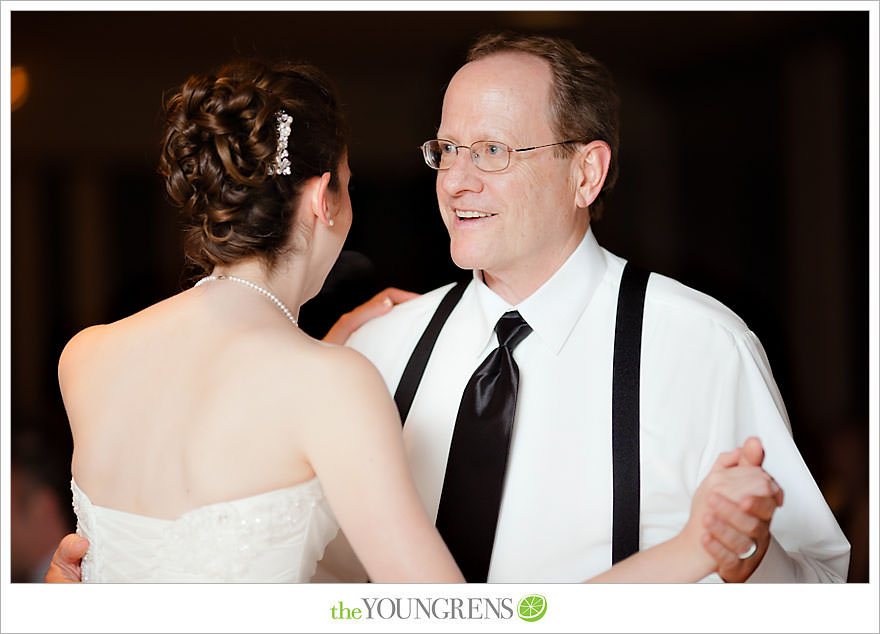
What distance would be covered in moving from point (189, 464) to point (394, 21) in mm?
1389

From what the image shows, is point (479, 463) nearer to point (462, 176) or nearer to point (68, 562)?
point (462, 176)

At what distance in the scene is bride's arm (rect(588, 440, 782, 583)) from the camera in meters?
1.47

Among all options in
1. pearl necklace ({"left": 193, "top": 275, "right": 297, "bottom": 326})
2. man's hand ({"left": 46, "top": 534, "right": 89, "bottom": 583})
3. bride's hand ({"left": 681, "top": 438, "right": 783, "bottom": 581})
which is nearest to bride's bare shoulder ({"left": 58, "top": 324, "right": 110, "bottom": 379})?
pearl necklace ({"left": 193, "top": 275, "right": 297, "bottom": 326})

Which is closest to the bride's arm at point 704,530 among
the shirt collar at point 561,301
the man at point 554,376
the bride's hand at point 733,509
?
the bride's hand at point 733,509

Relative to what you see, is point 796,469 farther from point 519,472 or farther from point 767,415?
point 519,472

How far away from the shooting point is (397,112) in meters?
2.75

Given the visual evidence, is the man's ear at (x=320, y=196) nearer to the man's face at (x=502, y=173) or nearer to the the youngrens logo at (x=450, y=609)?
the man's face at (x=502, y=173)

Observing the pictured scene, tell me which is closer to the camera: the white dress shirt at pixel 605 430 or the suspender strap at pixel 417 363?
the white dress shirt at pixel 605 430

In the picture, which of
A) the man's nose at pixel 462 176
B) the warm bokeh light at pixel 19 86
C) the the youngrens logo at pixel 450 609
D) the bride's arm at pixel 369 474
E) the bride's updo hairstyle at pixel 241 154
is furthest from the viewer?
the warm bokeh light at pixel 19 86

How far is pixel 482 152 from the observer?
1.99m

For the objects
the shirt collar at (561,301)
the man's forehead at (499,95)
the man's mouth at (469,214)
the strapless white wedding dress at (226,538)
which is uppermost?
the man's forehead at (499,95)

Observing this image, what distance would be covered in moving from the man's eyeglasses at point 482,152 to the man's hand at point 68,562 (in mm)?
1098

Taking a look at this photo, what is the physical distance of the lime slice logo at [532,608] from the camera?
1.76 metres

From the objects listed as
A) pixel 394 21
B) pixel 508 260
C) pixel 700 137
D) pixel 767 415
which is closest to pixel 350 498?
pixel 508 260
